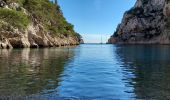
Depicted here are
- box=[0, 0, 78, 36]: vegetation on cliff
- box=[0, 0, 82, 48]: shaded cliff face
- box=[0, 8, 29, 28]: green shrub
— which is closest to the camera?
box=[0, 8, 29, 28]: green shrub

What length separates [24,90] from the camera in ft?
58.4

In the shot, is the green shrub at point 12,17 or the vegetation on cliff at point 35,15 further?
the vegetation on cliff at point 35,15

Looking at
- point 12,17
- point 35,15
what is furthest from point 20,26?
point 35,15

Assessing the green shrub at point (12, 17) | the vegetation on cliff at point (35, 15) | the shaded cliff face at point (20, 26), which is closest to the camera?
the green shrub at point (12, 17)

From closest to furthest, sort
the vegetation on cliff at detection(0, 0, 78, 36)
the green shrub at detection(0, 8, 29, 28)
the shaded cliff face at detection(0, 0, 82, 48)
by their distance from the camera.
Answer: the green shrub at detection(0, 8, 29, 28) < the vegetation on cliff at detection(0, 0, 78, 36) < the shaded cliff face at detection(0, 0, 82, 48)

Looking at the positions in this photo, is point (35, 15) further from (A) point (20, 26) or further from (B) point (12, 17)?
(B) point (12, 17)

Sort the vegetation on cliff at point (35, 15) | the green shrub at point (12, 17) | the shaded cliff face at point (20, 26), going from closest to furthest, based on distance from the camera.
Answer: the green shrub at point (12, 17) < the vegetation on cliff at point (35, 15) < the shaded cliff face at point (20, 26)

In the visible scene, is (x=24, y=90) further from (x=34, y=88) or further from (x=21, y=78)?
(x=21, y=78)

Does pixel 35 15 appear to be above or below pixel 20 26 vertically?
above

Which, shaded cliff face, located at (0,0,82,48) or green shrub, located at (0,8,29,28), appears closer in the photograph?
green shrub, located at (0,8,29,28)

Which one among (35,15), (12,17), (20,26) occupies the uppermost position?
(35,15)

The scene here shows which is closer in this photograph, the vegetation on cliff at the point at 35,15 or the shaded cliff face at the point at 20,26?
the vegetation on cliff at the point at 35,15

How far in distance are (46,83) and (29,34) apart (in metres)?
79.1

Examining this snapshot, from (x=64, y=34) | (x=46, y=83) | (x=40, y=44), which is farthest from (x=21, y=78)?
(x=64, y=34)
